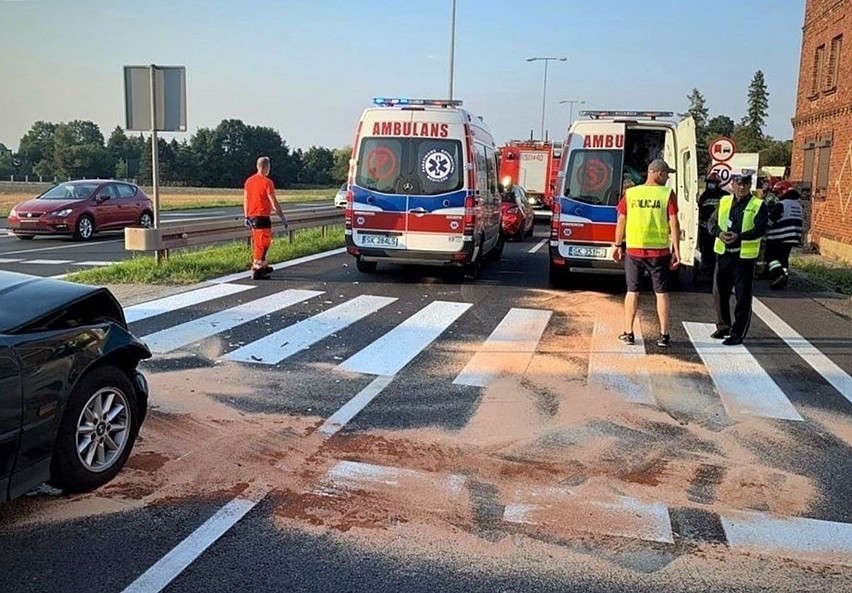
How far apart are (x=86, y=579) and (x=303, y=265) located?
1077 cm

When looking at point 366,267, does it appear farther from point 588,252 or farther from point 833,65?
point 833,65

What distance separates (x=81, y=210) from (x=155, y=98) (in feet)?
28.2

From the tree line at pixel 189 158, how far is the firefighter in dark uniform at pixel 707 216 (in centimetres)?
7564

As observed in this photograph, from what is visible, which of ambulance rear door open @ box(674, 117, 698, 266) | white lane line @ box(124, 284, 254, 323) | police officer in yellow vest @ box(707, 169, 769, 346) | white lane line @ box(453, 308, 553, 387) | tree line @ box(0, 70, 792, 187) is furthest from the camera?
tree line @ box(0, 70, 792, 187)

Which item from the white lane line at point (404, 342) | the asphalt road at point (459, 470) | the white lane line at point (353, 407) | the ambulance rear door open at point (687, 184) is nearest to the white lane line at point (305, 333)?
the asphalt road at point (459, 470)

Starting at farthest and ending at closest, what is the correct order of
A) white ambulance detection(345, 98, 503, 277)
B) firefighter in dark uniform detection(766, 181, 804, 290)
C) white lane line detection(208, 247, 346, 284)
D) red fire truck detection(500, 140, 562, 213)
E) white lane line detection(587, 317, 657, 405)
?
1. red fire truck detection(500, 140, 562, 213)
2. firefighter in dark uniform detection(766, 181, 804, 290)
3. white ambulance detection(345, 98, 503, 277)
4. white lane line detection(208, 247, 346, 284)
5. white lane line detection(587, 317, 657, 405)

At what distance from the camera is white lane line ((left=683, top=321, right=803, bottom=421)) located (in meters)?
6.17

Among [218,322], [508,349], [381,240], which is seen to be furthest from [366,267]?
[508,349]

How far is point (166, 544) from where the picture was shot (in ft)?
12.2

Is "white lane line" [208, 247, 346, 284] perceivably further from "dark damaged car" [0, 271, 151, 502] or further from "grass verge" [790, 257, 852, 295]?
"grass verge" [790, 257, 852, 295]

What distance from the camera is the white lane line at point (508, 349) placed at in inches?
274

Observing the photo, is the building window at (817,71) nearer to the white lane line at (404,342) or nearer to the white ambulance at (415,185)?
the white ambulance at (415,185)

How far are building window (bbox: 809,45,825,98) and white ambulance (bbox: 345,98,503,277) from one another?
14.2 meters

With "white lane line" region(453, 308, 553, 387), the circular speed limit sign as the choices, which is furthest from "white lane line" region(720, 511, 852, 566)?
the circular speed limit sign
